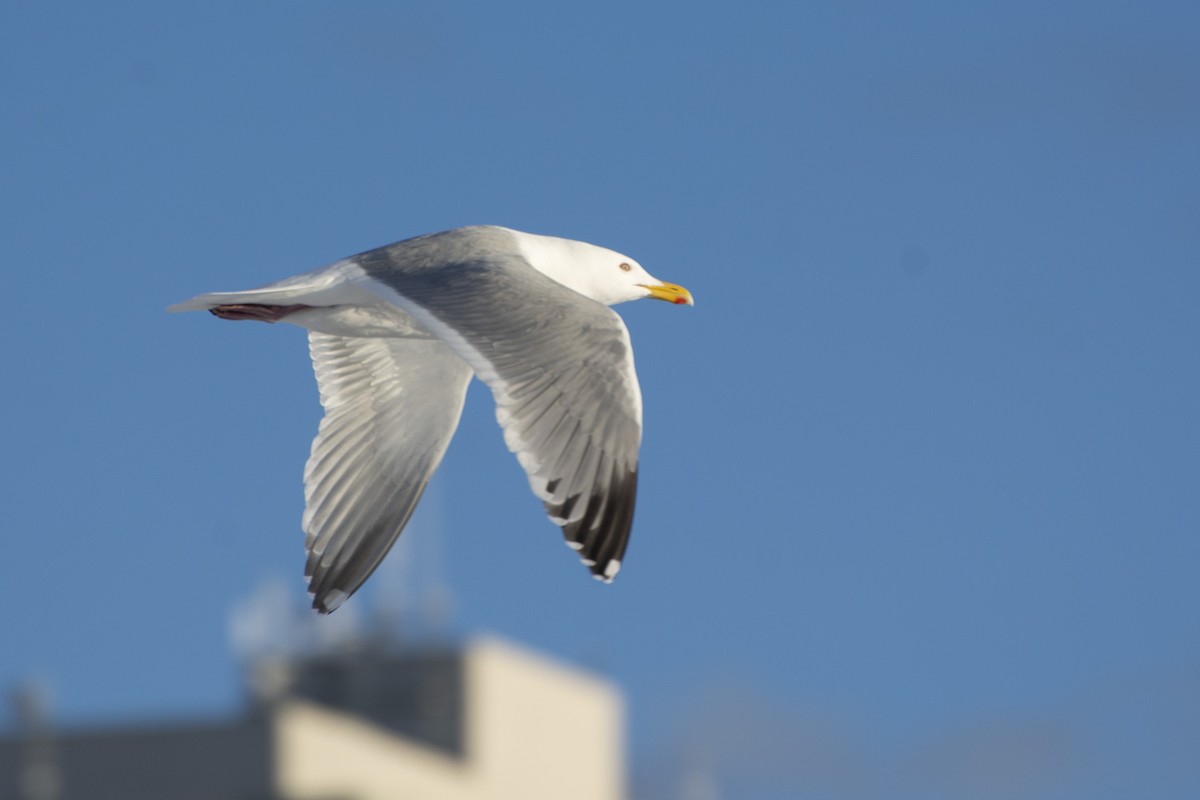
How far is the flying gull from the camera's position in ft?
28.1

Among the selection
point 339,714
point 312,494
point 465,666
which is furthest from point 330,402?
point 339,714

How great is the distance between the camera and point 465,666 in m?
32.2

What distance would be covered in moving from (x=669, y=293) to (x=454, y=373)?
3.57 ft

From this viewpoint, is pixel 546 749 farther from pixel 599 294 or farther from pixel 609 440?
pixel 609 440

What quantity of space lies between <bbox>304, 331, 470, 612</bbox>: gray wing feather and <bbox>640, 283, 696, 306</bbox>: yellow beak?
0.96m

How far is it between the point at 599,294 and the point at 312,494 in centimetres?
161

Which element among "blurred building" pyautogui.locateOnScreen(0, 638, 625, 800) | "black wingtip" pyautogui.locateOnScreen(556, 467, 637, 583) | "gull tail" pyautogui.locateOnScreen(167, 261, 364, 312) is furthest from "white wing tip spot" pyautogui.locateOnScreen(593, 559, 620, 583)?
"blurred building" pyautogui.locateOnScreen(0, 638, 625, 800)

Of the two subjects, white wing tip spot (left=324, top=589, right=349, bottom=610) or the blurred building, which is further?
the blurred building

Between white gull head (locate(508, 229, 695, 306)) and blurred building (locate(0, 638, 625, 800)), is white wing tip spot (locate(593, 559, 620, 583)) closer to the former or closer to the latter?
white gull head (locate(508, 229, 695, 306))

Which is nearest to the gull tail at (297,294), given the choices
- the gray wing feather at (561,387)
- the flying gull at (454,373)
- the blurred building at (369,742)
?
the flying gull at (454,373)

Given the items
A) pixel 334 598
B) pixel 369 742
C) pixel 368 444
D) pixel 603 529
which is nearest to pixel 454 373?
pixel 368 444

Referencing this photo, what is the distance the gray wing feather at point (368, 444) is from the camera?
10.8m

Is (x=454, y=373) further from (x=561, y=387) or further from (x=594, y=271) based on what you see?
(x=561, y=387)

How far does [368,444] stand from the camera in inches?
441
